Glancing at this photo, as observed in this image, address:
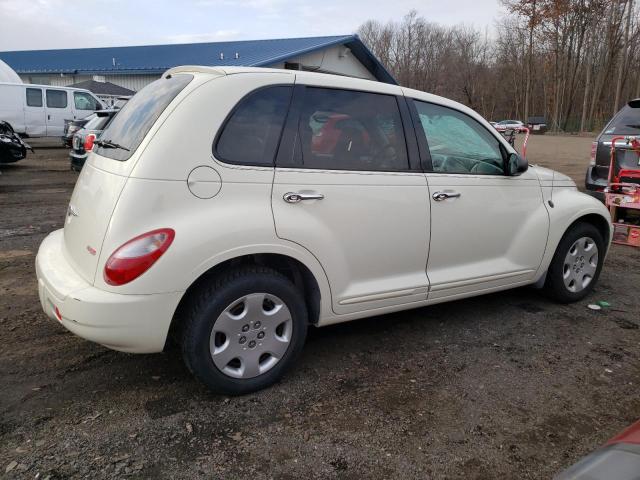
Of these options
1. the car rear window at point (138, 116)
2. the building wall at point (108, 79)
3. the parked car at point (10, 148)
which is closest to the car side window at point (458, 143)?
the car rear window at point (138, 116)

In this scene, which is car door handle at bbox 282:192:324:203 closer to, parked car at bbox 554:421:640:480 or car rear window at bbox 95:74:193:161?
car rear window at bbox 95:74:193:161

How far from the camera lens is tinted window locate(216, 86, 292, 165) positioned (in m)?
2.83

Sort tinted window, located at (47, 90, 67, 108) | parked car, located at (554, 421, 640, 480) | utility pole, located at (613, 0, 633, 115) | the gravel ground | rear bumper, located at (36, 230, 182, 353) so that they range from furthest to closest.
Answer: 1. utility pole, located at (613, 0, 633, 115)
2. tinted window, located at (47, 90, 67, 108)
3. rear bumper, located at (36, 230, 182, 353)
4. the gravel ground
5. parked car, located at (554, 421, 640, 480)

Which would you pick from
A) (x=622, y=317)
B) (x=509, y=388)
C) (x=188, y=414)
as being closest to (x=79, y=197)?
(x=188, y=414)

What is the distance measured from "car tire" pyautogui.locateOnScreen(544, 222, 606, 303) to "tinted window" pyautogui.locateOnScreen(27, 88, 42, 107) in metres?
19.3

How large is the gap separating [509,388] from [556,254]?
171 cm

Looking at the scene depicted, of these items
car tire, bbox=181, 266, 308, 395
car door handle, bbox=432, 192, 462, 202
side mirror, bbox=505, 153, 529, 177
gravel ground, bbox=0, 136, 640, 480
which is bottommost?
gravel ground, bbox=0, 136, 640, 480

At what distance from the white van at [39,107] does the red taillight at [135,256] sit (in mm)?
18890

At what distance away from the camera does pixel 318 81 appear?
126 inches

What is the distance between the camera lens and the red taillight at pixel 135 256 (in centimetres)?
254

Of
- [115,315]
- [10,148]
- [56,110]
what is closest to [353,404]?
[115,315]

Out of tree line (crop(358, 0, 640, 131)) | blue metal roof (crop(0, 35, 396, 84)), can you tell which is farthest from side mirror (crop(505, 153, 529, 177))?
tree line (crop(358, 0, 640, 131))

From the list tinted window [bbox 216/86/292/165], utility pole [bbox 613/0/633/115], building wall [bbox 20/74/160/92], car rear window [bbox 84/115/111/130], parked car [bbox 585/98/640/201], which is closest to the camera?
tinted window [bbox 216/86/292/165]

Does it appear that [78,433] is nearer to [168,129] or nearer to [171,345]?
[171,345]
